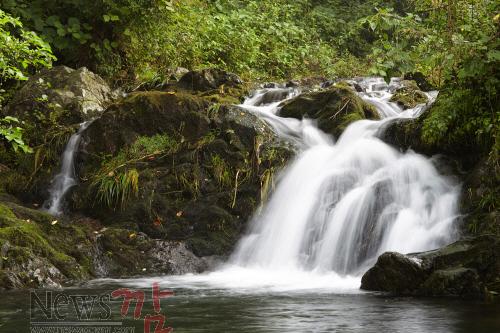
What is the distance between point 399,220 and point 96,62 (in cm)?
720

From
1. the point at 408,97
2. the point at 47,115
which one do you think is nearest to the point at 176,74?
the point at 47,115

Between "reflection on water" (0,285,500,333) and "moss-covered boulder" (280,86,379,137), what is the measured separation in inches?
159

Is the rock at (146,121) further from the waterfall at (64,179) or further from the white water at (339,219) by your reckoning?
the white water at (339,219)

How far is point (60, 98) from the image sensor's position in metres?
9.78

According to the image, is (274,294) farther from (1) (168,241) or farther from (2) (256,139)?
(2) (256,139)

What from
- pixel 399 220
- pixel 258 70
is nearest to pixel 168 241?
pixel 399 220

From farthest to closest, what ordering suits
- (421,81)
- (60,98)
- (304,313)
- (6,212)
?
(421,81), (60,98), (6,212), (304,313)

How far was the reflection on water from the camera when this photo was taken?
403 centimetres

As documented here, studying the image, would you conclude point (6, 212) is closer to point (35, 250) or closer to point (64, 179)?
point (35, 250)

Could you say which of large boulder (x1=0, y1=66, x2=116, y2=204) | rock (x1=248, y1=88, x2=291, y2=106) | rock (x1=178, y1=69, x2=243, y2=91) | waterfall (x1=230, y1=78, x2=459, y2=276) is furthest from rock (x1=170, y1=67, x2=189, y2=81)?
waterfall (x1=230, y1=78, x2=459, y2=276)

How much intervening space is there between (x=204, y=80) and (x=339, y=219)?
4.36m

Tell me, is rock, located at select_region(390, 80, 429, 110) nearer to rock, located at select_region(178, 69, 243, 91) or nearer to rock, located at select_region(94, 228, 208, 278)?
rock, located at select_region(178, 69, 243, 91)

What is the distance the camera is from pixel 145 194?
315 inches

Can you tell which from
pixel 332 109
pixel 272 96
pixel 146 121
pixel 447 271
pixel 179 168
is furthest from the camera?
pixel 272 96
